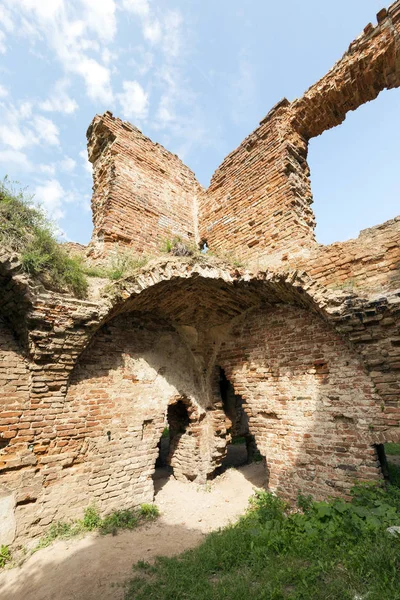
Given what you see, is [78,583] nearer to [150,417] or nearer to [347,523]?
[150,417]

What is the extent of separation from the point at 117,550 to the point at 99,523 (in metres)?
0.65

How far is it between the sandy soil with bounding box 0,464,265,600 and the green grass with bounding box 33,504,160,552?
109mm

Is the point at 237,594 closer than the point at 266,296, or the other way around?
the point at 237,594

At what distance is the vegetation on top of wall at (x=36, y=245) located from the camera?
411 cm

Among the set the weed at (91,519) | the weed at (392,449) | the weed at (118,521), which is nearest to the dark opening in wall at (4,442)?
the weed at (91,519)

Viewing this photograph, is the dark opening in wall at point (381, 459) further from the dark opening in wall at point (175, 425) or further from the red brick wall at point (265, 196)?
the dark opening in wall at point (175, 425)

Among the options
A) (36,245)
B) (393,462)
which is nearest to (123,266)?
(36,245)

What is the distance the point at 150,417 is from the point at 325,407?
306 centimetres

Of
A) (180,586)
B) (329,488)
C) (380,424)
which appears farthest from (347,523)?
(180,586)

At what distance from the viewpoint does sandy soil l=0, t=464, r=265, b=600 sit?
324 centimetres

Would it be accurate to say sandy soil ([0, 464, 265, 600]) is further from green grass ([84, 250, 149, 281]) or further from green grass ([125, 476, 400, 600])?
green grass ([84, 250, 149, 281])

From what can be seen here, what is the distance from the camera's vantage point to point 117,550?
3.94 m

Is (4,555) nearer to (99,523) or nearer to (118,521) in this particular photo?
(99,523)

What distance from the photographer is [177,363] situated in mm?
6316
